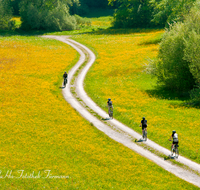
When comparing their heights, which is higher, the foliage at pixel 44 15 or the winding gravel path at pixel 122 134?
the foliage at pixel 44 15

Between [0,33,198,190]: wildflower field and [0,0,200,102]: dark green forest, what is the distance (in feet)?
59.2

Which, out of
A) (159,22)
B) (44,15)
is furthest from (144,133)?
(44,15)

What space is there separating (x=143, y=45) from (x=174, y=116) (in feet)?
162

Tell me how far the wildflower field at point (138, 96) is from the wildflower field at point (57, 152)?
4.73 meters

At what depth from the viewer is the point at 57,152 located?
25234 mm

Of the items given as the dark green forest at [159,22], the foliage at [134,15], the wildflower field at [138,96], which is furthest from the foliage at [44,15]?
the wildflower field at [138,96]

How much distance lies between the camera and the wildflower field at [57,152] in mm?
20969

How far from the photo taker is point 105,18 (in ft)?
477

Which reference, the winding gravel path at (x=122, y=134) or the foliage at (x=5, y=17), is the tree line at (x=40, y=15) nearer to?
the foliage at (x=5, y=17)

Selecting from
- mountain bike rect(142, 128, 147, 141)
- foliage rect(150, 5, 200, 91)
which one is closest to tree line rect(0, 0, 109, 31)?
foliage rect(150, 5, 200, 91)

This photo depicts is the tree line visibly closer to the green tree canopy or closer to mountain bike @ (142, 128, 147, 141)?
the green tree canopy

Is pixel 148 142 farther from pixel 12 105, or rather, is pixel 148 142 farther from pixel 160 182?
pixel 12 105

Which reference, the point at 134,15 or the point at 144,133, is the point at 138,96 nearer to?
the point at 144,133

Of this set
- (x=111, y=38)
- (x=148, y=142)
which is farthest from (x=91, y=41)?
(x=148, y=142)
